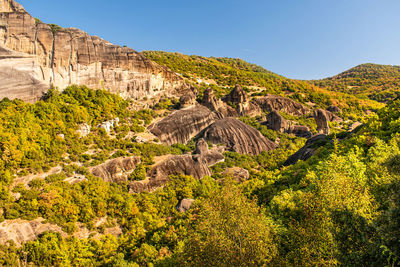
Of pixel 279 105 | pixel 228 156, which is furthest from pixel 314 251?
pixel 279 105

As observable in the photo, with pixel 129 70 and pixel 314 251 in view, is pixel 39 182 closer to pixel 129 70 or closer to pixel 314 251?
pixel 314 251

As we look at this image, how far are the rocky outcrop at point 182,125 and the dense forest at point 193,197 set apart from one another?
3.13 metres

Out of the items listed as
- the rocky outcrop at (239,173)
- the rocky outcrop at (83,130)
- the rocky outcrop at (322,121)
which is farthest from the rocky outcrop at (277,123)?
the rocky outcrop at (83,130)

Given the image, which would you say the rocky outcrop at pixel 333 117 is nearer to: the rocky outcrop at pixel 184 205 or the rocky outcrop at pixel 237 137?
the rocky outcrop at pixel 237 137

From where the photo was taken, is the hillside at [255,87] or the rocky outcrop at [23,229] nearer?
the rocky outcrop at [23,229]

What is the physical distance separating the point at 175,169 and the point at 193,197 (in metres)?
6.40

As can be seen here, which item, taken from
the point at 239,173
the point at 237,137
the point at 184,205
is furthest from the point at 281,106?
the point at 184,205

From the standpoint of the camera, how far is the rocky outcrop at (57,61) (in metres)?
38.5

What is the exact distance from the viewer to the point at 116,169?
3481 cm

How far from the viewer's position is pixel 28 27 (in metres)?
40.6

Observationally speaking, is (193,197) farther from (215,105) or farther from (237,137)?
(215,105)

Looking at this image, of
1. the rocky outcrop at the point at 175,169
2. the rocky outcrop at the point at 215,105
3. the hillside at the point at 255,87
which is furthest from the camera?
the hillside at the point at 255,87

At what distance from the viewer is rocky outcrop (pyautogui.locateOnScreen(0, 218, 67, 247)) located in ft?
70.4

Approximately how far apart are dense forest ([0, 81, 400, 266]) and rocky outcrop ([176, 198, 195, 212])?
111 cm
